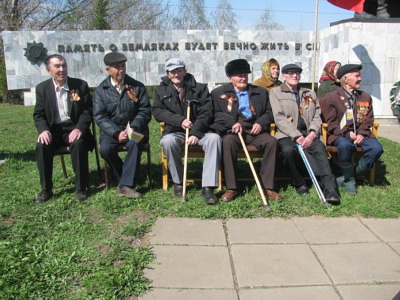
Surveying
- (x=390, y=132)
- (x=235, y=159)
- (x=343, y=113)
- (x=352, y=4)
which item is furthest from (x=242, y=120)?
(x=352, y=4)

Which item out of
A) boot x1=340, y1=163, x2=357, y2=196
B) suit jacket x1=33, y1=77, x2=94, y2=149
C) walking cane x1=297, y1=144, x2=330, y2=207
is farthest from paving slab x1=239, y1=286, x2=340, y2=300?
suit jacket x1=33, y1=77, x2=94, y2=149

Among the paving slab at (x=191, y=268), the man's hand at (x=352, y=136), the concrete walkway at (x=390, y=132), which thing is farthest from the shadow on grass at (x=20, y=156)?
the concrete walkway at (x=390, y=132)

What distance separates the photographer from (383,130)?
8.72 meters

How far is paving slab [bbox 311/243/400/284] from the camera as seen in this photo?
9.30 feet

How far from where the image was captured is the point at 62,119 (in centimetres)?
473

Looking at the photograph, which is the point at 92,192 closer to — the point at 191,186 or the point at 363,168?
the point at 191,186

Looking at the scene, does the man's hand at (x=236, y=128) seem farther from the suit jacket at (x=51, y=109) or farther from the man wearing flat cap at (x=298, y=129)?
the suit jacket at (x=51, y=109)

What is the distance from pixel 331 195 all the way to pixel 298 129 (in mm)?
965

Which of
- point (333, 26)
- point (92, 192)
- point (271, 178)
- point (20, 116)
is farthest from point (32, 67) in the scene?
point (271, 178)

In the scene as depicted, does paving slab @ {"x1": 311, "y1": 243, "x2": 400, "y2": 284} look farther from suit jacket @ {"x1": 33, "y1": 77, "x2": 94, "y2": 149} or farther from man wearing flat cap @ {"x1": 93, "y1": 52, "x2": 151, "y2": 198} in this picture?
suit jacket @ {"x1": 33, "y1": 77, "x2": 94, "y2": 149}

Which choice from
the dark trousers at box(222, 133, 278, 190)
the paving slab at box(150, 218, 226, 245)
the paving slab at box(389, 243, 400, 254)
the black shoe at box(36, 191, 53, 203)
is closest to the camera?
the paving slab at box(389, 243, 400, 254)

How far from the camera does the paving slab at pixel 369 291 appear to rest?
2.59 meters

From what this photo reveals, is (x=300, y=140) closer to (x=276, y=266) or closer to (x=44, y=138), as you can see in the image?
(x=276, y=266)

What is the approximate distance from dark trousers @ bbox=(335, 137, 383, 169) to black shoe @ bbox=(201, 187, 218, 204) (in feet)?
5.10
